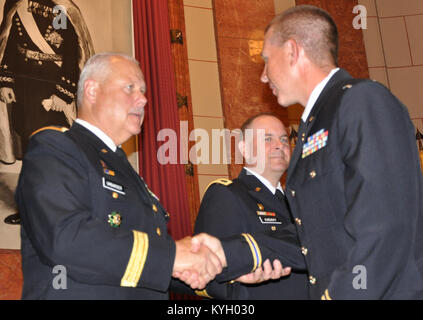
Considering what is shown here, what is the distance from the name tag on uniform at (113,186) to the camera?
249cm

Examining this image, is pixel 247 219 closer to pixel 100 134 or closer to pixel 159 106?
pixel 100 134

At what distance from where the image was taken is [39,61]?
5.48m

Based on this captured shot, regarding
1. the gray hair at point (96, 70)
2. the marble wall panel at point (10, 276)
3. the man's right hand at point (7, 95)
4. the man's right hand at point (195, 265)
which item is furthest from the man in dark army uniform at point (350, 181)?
the man's right hand at point (7, 95)

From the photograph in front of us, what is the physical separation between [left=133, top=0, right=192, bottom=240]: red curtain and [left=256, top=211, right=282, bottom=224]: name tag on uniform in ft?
6.99

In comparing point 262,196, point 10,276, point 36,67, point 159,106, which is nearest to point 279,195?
point 262,196

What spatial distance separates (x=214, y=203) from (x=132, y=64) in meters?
0.93

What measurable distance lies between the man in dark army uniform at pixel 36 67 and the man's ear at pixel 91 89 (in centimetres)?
228

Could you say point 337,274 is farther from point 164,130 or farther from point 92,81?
point 164,130

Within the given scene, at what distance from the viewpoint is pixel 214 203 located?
3.35 metres

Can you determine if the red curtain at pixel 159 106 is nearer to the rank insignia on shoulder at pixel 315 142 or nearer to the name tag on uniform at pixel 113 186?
the name tag on uniform at pixel 113 186

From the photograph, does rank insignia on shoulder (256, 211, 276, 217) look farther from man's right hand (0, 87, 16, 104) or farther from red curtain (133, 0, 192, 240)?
man's right hand (0, 87, 16, 104)

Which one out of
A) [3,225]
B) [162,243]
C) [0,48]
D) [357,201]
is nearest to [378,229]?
[357,201]

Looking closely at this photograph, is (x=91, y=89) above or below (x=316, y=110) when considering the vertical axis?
above

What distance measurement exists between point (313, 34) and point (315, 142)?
59 cm
